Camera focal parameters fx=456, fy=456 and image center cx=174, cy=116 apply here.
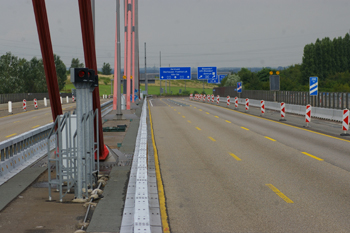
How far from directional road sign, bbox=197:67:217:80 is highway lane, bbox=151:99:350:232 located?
263 feet

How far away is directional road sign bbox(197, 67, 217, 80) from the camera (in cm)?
9788

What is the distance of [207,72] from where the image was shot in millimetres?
98125

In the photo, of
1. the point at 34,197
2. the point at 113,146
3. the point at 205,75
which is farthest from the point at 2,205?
the point at 205,75

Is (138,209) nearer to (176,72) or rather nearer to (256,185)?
(256,185)

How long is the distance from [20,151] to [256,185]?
6.38m

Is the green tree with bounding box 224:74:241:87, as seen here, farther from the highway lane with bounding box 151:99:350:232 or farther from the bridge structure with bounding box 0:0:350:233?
the bridge structure with bounding box 0:0:350:233

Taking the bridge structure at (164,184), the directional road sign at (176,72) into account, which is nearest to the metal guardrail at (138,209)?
the bridge structure at (164,184)

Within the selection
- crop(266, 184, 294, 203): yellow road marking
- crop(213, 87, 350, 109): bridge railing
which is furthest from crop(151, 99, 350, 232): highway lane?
crop(213, 87, 350, 109): bridge railing

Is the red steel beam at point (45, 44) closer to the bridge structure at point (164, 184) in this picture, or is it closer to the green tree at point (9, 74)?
the bridge structure at point (164, 184)

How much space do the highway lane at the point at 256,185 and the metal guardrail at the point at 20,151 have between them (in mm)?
3700

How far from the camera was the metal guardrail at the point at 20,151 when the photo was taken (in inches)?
420

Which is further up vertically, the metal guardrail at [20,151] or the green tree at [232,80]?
the green tree at [232,80]

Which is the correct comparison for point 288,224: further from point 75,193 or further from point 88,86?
point 88,86

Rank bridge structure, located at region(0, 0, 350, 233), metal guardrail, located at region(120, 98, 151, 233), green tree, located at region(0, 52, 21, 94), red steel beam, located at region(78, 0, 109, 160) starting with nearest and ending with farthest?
metal guardrail, located at region(120, 98, 151, 233) → bridge structure, located at region(0, 0, 350, 233) → red steel beam, located at region(78, 0, 109, 160) → green tree, located at region(0, 52, 21, 94)
